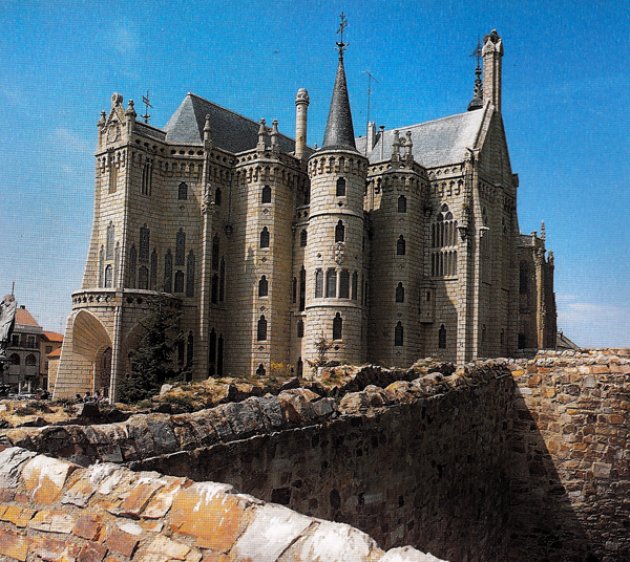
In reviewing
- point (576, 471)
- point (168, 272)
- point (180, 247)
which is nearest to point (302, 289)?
point (180, 247)

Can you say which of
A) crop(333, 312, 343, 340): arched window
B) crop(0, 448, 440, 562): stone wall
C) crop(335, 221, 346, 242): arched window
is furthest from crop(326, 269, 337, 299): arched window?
crop(0, 448, 440, 562): stone wall

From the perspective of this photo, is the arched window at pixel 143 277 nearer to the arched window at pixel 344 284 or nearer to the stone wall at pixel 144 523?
the arched window at pixel 344 284

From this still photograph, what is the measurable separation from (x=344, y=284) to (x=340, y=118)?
11.2m

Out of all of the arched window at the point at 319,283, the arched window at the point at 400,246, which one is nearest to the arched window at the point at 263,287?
the arched window at the point at 319,283

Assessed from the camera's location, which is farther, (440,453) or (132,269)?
(132,269)

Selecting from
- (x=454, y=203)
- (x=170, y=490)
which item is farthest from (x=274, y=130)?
(x=170, y=490)

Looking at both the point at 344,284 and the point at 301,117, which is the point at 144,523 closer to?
the point at 344,284

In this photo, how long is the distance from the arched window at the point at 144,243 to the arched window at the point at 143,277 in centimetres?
61

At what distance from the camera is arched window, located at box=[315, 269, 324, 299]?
4103 centimetres

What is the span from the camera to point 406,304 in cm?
4362

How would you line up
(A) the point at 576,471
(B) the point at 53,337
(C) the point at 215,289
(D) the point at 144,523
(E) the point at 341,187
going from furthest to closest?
(B) the point at 53,337
(C) the point at 215,289
(E) the point at 341,187
(A) the point at 576,471
(D) the point at 144,523

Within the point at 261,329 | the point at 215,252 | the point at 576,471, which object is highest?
the point at 215,252

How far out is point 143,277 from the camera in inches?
1618

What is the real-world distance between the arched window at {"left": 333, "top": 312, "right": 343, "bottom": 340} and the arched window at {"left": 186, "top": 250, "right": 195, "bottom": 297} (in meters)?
8.91
